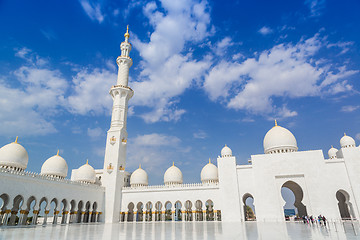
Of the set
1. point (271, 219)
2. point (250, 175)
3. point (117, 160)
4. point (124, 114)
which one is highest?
point (124, 114)

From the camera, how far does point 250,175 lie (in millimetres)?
24469

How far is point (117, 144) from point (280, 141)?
1856 cm

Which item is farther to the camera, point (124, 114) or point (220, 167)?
point (124, 114)

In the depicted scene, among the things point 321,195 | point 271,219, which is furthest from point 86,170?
point 321,195

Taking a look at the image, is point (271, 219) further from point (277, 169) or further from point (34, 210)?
point (34, 210)

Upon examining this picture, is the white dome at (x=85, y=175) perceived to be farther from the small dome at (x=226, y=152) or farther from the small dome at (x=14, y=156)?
the small dome at (x=226, y=152)

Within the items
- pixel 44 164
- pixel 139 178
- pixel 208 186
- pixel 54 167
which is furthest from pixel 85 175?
pixel 208 186

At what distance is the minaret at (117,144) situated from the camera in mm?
26953

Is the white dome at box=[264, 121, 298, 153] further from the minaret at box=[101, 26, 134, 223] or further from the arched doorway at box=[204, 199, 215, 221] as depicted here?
the minaret at box=[101, 26, 134, 223]

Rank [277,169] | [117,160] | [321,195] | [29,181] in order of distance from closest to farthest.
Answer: [29,181] < [321,195] < [277,169] < [117,160]

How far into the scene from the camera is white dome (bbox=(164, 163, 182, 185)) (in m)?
30.7

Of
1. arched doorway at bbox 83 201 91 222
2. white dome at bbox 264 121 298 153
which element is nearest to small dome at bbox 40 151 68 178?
arched doorway at bbox 83 201 91 222

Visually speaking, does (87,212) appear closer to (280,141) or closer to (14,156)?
(14,156)

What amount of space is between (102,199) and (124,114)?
34.2ft
